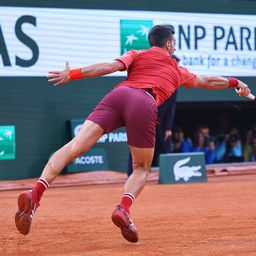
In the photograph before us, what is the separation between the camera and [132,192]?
21.3ft

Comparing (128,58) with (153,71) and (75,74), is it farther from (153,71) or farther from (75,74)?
(75,74)

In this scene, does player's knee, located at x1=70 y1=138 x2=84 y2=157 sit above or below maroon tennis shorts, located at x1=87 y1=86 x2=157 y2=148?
below

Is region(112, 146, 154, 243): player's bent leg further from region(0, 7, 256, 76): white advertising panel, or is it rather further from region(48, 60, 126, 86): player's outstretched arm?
region(0, 7, 256, 76): white advertising panel

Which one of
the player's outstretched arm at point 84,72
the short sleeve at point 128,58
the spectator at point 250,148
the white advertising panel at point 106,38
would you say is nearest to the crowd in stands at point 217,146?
the spectator at point 250,148

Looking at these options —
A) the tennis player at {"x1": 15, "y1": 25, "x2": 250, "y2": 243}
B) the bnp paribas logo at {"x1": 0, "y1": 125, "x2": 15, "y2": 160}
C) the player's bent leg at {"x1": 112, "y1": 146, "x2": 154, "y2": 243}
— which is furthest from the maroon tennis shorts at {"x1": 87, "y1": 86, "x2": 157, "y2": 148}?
the bnp paribas logo at {"x1": 0, "y1": 125, "x2": 15, "y2": 160}

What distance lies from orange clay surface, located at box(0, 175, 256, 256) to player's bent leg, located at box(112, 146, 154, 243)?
0.47 ft

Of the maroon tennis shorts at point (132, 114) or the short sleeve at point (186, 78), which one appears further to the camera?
the short sleeve at point (186, 78)

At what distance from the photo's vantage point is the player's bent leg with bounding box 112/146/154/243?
6.18 m

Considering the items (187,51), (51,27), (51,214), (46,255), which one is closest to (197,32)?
(187,51)

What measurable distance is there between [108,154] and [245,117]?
6.85 meters

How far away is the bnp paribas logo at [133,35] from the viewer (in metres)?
15.7

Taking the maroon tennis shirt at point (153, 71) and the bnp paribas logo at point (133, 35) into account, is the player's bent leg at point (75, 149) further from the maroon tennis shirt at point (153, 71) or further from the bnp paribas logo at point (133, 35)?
the bnp paribas logo at point (133, 35)

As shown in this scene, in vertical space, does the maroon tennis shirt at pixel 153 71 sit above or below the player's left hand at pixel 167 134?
above

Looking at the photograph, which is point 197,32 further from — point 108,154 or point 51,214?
point 51,214
